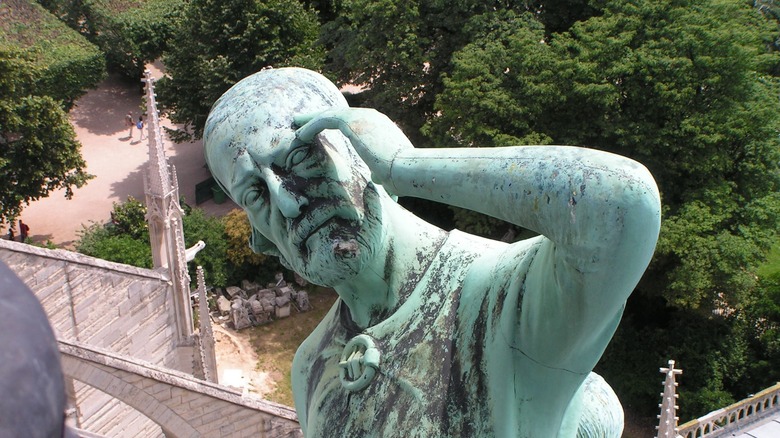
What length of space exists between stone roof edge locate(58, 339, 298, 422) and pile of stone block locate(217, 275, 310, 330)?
8490 millimetres

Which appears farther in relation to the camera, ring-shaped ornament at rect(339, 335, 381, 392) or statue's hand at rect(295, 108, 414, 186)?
ring-shaped ornament at rect(339, 335, 381, 392)

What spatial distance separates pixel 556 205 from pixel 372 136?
0.63 meters

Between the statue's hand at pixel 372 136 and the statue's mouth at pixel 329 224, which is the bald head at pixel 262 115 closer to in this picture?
the statue's mouth at pixel 329 224

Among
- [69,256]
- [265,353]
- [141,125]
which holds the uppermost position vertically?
[69,256]

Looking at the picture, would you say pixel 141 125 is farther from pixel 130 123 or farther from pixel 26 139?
pixel 26 139

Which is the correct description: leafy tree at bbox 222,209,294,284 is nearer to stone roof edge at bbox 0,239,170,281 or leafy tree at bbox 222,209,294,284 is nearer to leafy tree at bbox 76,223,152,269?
leafy tree at bbox 76,223,152,269

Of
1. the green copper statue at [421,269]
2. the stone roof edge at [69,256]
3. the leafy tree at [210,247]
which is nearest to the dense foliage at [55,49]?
the leafy tree at [210,247]

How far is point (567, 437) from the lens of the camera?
3043mm

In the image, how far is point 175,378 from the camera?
479 inches

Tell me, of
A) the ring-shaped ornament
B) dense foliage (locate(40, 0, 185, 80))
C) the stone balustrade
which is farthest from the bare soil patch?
the ring-shaped ornament

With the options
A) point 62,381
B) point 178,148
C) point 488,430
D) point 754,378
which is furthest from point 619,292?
point 178,148

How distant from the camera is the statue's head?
302 cm

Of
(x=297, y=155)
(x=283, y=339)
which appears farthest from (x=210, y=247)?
(x=297, y=155)

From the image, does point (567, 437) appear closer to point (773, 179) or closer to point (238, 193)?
point (238, 193)
